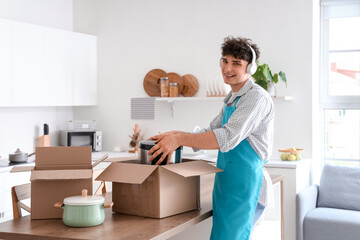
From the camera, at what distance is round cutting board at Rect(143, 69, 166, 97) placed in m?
4.88

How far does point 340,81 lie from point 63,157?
10.7 feet

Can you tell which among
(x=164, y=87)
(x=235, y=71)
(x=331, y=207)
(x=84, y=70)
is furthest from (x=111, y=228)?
(x=84, y=70)

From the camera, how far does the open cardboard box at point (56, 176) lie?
5.97 ft

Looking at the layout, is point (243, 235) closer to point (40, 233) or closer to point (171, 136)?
point (171, 136)

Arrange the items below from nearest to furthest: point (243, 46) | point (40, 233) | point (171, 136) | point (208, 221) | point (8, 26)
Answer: point (40, 233) < point (171, 136) < point (243, 46) < point (208, 221) < point (8, 26)

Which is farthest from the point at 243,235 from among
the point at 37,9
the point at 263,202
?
the point at 37,9

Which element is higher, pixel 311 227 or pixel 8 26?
pixel 8 26

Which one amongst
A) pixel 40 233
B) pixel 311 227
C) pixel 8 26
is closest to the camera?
pixel 40 233

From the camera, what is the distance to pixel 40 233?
163 cm

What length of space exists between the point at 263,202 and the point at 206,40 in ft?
8.93

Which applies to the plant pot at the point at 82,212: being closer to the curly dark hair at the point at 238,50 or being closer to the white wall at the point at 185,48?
the curly dark hair at the point at 238,50

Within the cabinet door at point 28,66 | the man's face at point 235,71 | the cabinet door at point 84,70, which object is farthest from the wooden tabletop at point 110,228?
the cabinet door at point 84,70

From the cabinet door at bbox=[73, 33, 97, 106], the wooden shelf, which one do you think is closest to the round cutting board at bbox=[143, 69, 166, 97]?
the wooden shelf

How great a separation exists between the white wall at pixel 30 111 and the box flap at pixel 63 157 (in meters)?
2.79
